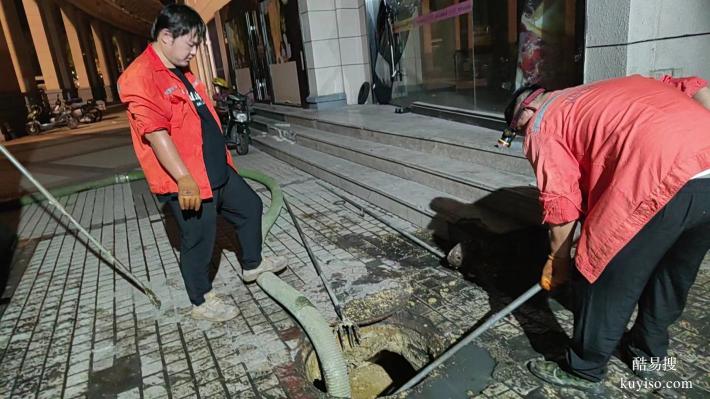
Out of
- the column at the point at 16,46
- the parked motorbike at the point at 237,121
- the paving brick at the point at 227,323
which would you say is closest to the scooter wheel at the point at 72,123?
the column at the point at 16,46

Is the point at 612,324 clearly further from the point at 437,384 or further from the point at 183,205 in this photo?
the point at 183,205

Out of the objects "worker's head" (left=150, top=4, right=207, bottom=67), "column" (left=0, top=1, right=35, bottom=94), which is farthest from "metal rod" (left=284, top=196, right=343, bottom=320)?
"column" (left=0, top=1, right=35, bottom=94)

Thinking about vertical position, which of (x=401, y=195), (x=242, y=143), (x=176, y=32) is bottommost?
(x=401, y=195)

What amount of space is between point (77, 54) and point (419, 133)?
93.8ft

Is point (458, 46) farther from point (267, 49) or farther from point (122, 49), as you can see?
point (122, 49)

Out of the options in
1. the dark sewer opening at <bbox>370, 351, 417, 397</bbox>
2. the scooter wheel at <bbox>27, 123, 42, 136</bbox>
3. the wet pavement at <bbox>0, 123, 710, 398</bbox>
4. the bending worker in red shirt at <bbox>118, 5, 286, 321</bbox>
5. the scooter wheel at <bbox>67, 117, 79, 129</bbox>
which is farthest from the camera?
the scooter wheel at <bbox>67, 117, 79, 129</bbox>

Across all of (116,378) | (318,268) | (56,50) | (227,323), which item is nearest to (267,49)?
(318,268)

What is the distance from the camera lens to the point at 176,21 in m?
2.72

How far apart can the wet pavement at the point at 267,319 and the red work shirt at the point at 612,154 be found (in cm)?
97

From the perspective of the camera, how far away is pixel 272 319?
3238 mm

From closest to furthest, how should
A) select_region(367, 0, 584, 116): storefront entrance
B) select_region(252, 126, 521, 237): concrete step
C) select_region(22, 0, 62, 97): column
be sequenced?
select_region(252, 126, 521, 237): concrete step
select_region(367, 0, 584, 116): storefront entrance
select_region(22, 0, 62, 97): column

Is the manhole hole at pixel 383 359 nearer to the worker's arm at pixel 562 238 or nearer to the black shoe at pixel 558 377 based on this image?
the black shoe at pixel 558 377

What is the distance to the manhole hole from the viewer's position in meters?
3.00

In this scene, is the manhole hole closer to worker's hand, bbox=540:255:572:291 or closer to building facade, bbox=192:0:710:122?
worker's hand, bbox=540:255:572:291
